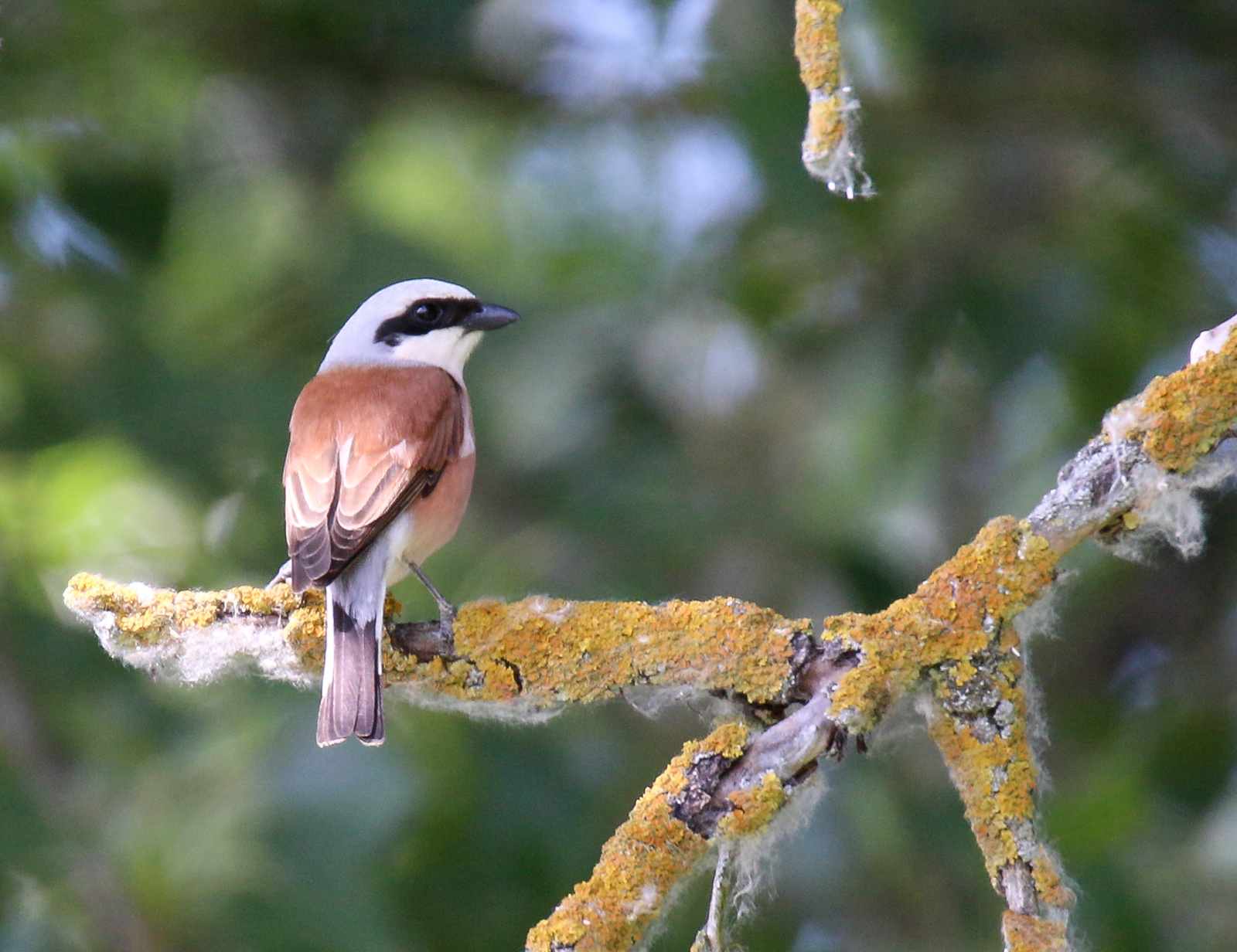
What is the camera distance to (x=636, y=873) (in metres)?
1.90

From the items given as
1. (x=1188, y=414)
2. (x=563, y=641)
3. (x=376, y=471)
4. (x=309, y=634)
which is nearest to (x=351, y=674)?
(x=309, y=634)

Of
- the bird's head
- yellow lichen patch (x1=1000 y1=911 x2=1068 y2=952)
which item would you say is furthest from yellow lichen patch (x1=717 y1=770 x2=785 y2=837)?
the bird's head

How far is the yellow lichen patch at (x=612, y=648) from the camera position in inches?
84.9

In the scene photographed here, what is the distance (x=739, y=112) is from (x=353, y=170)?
1907 millimetres

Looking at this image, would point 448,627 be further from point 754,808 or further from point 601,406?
point 601,406

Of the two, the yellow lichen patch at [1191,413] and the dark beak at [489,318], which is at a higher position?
the dark beak at [489,318]

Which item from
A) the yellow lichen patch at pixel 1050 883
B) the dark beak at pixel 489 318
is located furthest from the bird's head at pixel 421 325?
the yellow lichen patch at pixel 1050 883

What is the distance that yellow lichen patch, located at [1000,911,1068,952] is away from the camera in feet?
6.04

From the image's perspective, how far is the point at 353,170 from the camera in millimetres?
5352

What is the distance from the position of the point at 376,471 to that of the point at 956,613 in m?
1.48

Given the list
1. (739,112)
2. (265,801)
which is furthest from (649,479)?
(265,801)

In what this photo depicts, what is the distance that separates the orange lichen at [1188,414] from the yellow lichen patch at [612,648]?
1.95ft

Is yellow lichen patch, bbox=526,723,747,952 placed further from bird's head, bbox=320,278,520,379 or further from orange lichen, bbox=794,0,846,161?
bird's head, bbox=320,278,520,379

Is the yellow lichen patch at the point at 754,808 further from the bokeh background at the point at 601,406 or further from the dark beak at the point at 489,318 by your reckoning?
the dark beak at the point at 489,318
